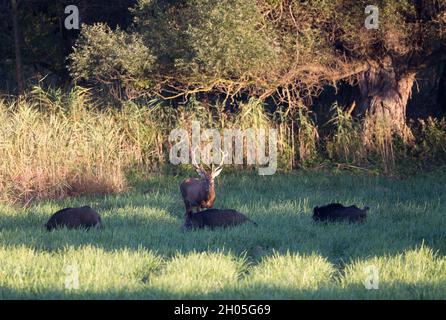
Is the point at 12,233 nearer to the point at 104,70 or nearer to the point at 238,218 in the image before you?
the point at 238,218

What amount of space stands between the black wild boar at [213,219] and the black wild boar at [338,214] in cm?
92

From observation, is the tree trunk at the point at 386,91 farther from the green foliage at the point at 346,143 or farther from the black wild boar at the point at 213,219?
the black wild boar at the point at 213,219

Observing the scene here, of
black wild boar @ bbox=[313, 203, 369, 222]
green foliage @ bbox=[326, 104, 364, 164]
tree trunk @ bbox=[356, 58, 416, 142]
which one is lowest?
black wild boar @ bbox=[313, 203, 369, 222]

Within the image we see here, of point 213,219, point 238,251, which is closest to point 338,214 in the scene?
point 213,219

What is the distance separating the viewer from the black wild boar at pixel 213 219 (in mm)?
10727

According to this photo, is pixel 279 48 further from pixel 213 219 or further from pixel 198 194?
pixel 213 219

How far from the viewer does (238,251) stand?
9.34m

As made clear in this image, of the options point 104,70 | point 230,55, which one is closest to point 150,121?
point 104,70

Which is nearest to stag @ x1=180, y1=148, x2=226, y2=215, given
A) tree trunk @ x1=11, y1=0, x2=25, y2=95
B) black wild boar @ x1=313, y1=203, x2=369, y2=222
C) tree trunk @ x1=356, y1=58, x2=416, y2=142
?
black wild boar @ x1=313, y1=203, x2=369, y2=222

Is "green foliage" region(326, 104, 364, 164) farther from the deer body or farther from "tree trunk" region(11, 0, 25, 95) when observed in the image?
"tree trunk" region(11, 0, 25, 95)

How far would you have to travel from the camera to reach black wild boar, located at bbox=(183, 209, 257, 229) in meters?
10.7

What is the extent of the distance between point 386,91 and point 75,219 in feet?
31.1

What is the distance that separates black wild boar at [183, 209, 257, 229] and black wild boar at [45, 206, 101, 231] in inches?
47.3

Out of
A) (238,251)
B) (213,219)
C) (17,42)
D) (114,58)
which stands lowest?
(238,251)
